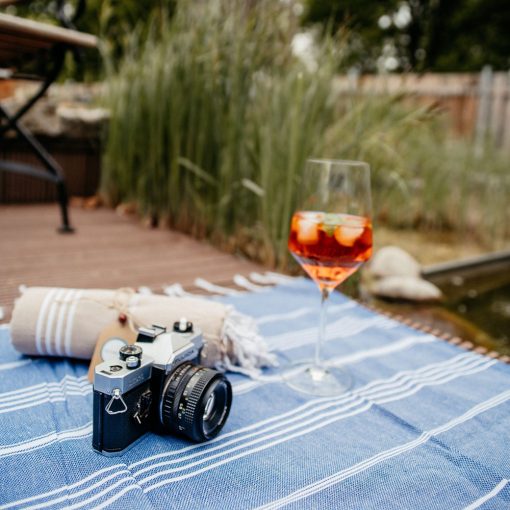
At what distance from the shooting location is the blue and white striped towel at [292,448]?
906mm

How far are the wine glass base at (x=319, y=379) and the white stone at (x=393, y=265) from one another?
6.58 ft

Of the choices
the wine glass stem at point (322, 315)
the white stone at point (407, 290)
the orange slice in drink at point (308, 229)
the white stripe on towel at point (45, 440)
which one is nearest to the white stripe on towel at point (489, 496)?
the wine glass stem at point (322, 315)

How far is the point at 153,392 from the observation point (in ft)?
3.17

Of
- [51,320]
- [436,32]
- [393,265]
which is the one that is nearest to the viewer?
[51,320]

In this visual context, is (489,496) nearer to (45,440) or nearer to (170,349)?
(170,349)

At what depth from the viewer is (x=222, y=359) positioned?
1.35 m

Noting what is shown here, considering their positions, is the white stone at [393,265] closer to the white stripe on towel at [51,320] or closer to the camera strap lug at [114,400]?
the white stripe on towel at [51,320]

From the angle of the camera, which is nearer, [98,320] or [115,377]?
[115,377]

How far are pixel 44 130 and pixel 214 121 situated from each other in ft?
5.12

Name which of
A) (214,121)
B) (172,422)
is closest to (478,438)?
(172,422)

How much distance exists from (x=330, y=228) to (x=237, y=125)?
158 cm

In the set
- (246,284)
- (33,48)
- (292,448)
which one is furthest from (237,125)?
(292,448)

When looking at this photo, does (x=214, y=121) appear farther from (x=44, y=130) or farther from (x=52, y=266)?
(x=44, y=130)

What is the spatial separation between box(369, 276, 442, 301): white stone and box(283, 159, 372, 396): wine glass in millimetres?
1857
